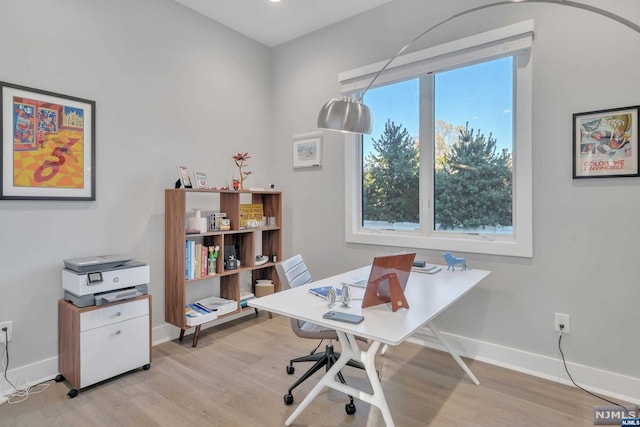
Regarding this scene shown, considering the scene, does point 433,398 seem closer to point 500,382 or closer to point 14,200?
point 500,382

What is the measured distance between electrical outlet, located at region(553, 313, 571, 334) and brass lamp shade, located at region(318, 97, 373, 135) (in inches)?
74.5

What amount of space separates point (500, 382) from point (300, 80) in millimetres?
A: 3310

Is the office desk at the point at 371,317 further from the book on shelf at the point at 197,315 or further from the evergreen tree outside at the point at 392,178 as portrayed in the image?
the book on shelf at the point at 197,315

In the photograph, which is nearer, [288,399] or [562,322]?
[288,399]

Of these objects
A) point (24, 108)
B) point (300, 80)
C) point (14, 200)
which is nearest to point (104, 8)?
point (24, 108)

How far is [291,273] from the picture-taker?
7.98 ft

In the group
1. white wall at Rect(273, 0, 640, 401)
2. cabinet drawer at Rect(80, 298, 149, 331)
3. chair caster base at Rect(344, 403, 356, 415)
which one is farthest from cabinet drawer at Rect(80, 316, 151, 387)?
white wall at Rect(273, 0, 640, 401)

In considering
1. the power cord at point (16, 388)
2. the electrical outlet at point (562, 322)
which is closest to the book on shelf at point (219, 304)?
the power cord at point (16, 388)

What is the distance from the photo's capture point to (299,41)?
12.8 ft

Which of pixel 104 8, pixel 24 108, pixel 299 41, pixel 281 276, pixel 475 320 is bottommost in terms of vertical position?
pixel 475 320

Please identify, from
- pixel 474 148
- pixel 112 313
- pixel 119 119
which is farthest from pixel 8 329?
pixel 474 148

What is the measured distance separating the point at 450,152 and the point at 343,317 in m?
1.96

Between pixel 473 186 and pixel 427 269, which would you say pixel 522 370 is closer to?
pixel 427 269
